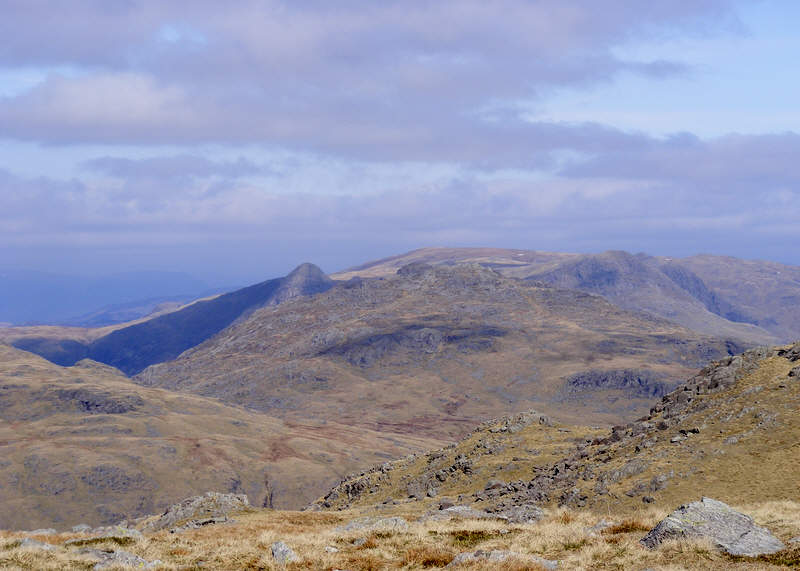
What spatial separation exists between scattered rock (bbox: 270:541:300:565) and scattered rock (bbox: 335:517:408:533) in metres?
7.06

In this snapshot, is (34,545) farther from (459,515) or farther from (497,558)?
(459,515)

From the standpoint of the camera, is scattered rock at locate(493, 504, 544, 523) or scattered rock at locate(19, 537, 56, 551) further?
scattered rock at locate(493, 504, 544, 523)

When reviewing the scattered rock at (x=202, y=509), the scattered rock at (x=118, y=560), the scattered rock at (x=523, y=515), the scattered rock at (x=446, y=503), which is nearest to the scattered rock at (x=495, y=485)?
the scattered rock at (x=446, y=503)

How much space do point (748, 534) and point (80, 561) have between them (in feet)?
83.2

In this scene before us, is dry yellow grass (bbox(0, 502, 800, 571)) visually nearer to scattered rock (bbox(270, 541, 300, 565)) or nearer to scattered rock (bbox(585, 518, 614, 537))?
scattered rock (bbox(585, 518, 614, 537))

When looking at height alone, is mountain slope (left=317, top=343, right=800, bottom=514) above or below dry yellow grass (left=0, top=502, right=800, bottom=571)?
below

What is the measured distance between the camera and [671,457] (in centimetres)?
5222

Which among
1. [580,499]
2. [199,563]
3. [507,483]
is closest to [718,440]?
[580,499]

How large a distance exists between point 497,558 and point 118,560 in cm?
1445

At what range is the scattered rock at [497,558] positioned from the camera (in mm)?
23719

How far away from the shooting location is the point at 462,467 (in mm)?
76062

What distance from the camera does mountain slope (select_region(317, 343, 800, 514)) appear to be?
46812 millimetres

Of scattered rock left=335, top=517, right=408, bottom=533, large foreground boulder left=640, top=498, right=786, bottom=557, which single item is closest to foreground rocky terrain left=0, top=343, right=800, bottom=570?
large foreground boulder left=640, top=498, right=786, bottom=557

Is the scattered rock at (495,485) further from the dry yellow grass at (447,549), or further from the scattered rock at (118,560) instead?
the scattered rock at (118,560)
